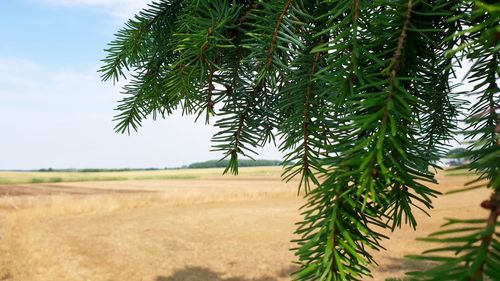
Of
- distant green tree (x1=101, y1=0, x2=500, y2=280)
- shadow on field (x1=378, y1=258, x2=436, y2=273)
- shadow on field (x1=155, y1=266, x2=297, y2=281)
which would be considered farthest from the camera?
shadow on field (x1=378, y1=258, x2=436, y2=273)

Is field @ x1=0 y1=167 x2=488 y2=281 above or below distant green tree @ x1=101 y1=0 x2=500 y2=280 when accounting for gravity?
below

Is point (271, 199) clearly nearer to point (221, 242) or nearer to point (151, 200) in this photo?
point (151, 200)

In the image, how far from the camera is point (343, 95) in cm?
39

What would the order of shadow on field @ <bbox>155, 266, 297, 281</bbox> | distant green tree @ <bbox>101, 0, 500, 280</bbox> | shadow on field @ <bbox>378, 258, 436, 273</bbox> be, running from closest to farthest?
distant green tree @ <bbox>101, 0, 500, 280</bbox> < shadow on field @ <bbox>155, 266, 297, 281</bbox> < shadow on field @ <bbox>378, 258, 436, 273</bbox>

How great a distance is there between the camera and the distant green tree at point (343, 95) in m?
0.30

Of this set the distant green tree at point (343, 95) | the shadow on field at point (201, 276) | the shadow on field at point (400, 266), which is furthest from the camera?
the shadow on field at point (400, 266)

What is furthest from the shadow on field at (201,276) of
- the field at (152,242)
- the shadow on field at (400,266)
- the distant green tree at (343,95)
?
the distant green tree at (343,95)

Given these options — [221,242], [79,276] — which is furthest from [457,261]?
[221,242]

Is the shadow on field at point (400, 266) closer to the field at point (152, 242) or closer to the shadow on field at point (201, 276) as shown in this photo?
the field at point (152, 242)

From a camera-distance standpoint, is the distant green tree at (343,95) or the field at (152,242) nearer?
the distant green tree at (343,95)

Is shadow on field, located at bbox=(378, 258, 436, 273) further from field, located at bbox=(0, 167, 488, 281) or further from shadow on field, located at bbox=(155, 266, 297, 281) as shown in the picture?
shadow on field, located at bbox=(155, 266, 297, 281)

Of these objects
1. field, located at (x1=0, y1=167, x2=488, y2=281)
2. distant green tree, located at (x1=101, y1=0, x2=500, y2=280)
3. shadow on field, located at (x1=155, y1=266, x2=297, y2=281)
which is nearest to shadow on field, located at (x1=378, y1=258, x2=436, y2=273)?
field, located at (x1=0, y1=167, x2=488, y2=281)

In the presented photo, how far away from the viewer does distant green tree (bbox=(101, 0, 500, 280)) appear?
302mm

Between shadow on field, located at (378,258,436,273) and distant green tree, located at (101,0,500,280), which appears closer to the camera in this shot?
distant green tree, located at (101,0,500,280)
